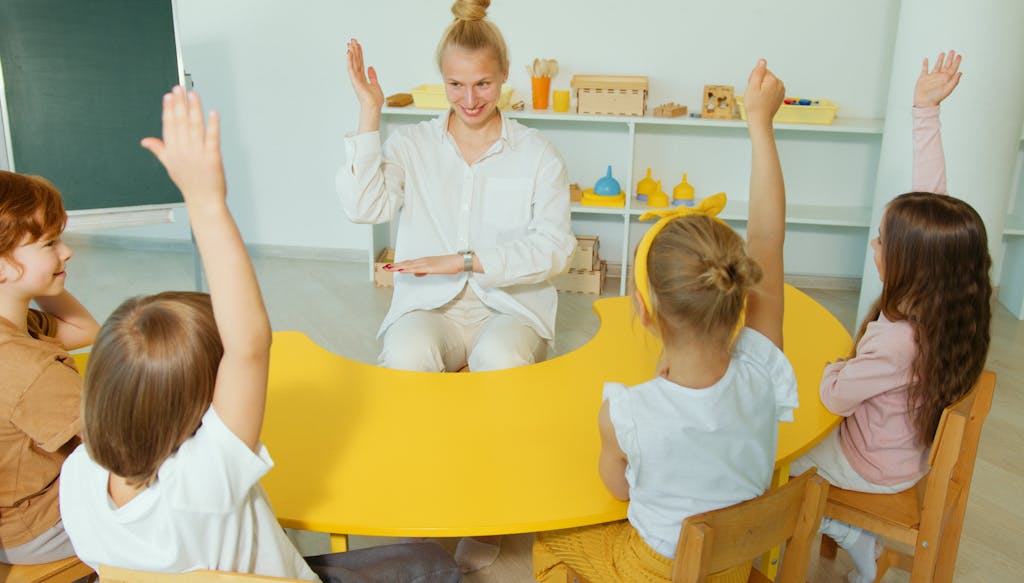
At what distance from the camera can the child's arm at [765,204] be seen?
1611mm

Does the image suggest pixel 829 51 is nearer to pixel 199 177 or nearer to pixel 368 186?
pixel 368 186

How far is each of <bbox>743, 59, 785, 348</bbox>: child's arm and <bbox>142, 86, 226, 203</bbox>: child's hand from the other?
3.31 feet

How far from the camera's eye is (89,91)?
3.25 meters

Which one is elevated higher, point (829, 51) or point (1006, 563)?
point (829, 51)

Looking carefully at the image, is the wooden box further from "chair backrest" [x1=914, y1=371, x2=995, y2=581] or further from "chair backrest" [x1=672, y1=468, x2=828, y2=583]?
"chair backrest" [x1=672, y1=468, x2=828, y2=583]

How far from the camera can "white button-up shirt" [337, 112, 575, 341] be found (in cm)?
234

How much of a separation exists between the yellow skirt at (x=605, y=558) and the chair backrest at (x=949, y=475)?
395 millimetres

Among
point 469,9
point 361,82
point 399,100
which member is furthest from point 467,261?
point 399,100

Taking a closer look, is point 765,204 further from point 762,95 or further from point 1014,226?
point 1014,226

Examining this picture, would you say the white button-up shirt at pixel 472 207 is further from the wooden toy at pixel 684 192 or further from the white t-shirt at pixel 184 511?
the wooden toy at pixel 684 192

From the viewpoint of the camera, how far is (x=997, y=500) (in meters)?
2.51

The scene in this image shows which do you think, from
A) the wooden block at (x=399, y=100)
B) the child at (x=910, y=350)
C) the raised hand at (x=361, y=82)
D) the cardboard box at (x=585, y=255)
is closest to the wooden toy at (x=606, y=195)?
the cardboard box at (x=585, y=255)

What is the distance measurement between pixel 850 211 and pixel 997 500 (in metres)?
1.93

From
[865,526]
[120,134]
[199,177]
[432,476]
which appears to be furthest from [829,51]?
[199,177]
